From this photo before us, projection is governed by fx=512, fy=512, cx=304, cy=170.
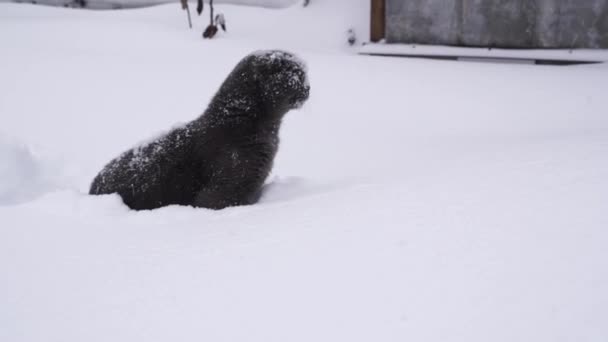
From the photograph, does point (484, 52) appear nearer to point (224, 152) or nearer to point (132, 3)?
point (224, 152)

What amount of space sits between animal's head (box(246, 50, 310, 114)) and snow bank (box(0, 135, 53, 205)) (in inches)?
76.9

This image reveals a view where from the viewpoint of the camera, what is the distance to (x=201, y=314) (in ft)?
4.91

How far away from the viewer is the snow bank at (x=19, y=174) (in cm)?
364

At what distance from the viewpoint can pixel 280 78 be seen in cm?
300

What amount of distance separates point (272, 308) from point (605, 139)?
2321mm

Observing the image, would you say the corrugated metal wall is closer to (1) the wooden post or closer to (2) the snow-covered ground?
(1) the wooden post

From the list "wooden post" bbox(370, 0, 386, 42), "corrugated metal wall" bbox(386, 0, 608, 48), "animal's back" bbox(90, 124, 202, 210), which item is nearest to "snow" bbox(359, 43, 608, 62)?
"corrugated metal wall" bbox(386, 0, 608, 48)

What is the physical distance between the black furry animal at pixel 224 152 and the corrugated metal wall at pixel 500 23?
531 cm

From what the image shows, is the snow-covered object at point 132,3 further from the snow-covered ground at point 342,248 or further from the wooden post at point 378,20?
the snow-covered ground at point 342,248

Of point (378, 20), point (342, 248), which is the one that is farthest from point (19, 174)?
point (378, 20)

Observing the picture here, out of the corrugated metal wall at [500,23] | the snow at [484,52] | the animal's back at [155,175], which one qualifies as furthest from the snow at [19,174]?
the corrugated metal wall at [500,23]

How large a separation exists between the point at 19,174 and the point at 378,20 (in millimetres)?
5948

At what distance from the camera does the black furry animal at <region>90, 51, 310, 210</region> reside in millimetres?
2990

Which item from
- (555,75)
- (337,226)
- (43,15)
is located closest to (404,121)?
(555,75)
